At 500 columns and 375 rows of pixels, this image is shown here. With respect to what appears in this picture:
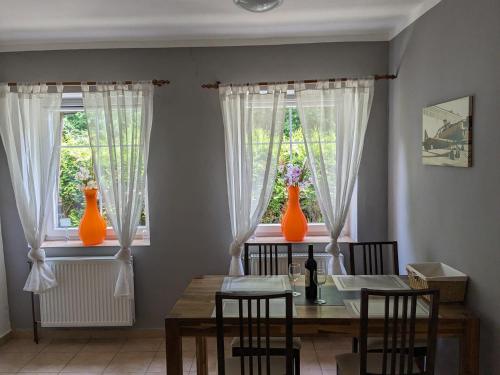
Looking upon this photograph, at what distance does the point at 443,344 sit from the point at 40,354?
9.44 ft

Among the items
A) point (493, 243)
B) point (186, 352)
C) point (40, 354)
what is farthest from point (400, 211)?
point (40, 354)

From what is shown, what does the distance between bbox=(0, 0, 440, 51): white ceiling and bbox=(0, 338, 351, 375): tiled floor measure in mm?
2357

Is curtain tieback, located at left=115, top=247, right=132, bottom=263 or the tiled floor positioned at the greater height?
curtain tieback, located at left=115, top=247, right=132, bottom=263

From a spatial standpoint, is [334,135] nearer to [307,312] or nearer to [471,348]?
[307,312]

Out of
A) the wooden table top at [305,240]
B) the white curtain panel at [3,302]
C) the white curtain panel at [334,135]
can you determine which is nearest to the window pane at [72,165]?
the white curtain panel at [3,302]

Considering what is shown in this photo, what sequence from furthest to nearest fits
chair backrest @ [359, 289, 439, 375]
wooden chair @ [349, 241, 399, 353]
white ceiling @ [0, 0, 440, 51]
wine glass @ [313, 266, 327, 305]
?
wooden chair @ [349, 241, 399, 353], white ceiling @ [0, 0, 440, 51], wine glass @ [313, 266, 327, 305], chair backrest @ [359, 289, 439, 375]

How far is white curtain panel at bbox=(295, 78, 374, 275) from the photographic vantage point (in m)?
3.09

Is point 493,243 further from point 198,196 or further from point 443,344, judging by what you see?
point 198,196

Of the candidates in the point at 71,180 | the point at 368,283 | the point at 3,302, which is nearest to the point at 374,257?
the point at 368,283

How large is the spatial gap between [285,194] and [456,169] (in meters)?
1.56

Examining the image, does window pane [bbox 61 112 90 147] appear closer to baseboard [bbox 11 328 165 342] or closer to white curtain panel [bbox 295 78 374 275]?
baseboard [bbox 11 328 165 342]

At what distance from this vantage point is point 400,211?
10.00 feet

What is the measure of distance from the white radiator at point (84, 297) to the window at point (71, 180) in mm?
322

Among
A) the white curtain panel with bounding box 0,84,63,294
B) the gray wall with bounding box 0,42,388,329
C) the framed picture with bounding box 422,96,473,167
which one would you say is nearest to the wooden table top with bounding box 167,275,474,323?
the framed picture with bounding box 422,96,473,167
